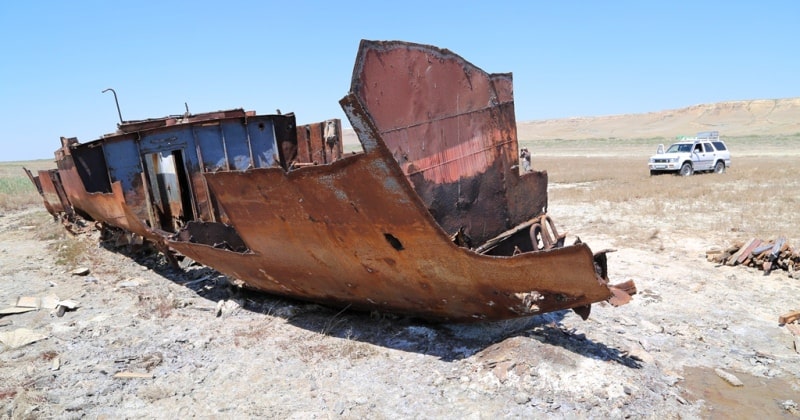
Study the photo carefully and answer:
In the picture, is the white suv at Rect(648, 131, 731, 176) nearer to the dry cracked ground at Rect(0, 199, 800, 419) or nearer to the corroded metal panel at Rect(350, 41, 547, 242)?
the dry cracked ground at Rect(0, 199, 800, 419)

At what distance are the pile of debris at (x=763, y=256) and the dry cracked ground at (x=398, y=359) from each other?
25 centimetres

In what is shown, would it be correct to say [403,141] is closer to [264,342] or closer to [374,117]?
[374,117]

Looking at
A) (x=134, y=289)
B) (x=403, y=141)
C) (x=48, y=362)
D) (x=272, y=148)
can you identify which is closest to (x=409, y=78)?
(x=403, y=141)

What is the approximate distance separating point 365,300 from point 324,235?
0.98m

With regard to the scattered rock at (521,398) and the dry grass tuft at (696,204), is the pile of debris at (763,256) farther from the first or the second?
the scattered rock at (521,398)

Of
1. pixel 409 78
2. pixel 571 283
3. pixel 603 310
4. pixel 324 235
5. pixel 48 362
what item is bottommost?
pixel 603 310

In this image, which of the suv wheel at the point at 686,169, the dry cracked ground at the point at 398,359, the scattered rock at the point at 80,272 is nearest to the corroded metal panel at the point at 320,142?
the dry cracked ground at the point at 398,359

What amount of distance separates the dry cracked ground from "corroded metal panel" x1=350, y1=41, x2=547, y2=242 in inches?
46.4

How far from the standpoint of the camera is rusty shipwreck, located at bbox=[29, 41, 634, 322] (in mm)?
3430


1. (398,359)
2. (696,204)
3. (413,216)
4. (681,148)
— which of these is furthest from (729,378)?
(681,148)

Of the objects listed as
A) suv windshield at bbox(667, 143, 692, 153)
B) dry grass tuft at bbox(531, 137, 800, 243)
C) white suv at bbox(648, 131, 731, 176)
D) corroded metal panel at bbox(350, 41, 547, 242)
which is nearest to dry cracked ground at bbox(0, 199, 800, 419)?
corroded metal panel at bbox(350, 41, 547, 242)

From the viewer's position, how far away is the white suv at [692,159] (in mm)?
21234

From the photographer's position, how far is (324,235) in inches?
163

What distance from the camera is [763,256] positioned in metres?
6.95
